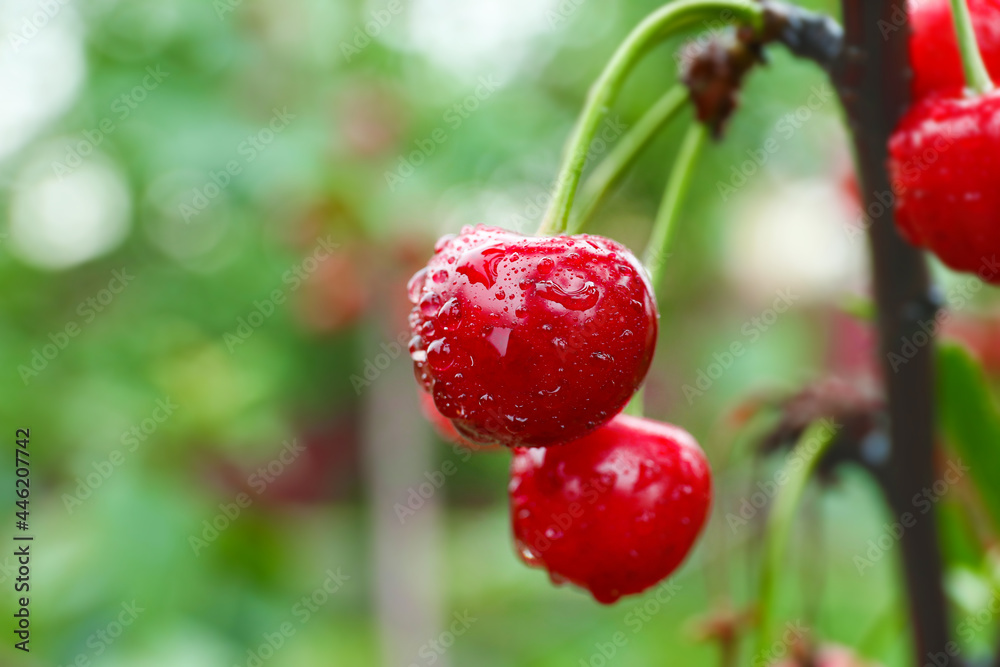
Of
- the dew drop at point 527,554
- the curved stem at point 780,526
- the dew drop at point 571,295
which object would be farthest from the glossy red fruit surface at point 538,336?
the curved stem at point 780,526

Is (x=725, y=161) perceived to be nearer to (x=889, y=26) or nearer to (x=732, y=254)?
(x=732, y=254)

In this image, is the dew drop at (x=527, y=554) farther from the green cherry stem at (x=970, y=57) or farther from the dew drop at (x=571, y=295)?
the green cherry stem at (x=970, y=57)

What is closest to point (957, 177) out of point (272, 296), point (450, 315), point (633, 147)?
point (633, 147)

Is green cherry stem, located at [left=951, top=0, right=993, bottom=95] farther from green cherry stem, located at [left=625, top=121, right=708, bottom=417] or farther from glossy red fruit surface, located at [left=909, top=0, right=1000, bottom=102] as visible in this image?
green cherry stem, located at [left=625, top=121, right=708, bottom=417]

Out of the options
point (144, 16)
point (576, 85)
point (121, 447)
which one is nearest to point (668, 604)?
point (576, 85)

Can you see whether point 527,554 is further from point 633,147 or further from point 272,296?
point 272,296

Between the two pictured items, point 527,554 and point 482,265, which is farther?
point 527,554
